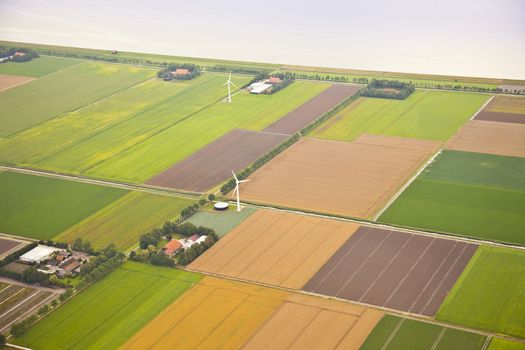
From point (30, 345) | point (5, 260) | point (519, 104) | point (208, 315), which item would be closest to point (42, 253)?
point (5, 260)

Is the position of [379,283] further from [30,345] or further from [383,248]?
[30,345]

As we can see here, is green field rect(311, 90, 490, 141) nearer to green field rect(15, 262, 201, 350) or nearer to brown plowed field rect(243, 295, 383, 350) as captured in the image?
green field rect(15, 262, 201, 350)

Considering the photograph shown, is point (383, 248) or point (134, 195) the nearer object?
point (383, 248)

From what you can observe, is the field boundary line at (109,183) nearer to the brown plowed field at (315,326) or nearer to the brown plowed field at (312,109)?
the brown plowed field at (312,109)

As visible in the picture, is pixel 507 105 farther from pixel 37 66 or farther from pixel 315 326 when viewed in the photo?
pixel 37 66

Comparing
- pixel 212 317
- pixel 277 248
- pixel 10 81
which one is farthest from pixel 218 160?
pixel 10 81

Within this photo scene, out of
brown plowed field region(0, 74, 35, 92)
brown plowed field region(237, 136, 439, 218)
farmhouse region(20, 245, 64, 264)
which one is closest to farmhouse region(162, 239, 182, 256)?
farmhouse region(20, 245, 64, 264)
